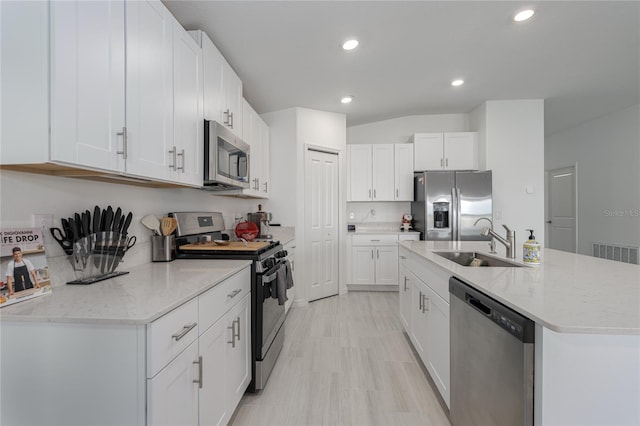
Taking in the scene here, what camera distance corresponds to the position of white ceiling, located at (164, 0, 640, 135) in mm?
2127

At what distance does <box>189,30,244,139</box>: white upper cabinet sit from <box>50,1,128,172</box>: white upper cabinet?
2.70ft

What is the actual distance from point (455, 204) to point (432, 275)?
2388 millimetres

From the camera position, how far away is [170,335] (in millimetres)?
1006

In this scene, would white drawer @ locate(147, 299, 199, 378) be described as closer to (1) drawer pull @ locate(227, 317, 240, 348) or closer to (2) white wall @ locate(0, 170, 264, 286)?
(1) drawer pull @ locate(227, 317, 240, 348)

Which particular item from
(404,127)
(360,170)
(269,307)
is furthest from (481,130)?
(269,307)

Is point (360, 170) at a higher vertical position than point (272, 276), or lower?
higher

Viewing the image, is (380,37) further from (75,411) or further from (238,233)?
(75,411)

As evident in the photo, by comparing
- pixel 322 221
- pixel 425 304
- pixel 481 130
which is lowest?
pixel 425 304

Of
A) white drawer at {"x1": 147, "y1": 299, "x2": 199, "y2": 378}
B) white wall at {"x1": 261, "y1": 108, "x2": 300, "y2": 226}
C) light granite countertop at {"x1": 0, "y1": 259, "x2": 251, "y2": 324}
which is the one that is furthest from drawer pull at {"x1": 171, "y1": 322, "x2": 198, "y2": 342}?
white wall at {"x1": 261, "y1": 108, "x2": 300, "y2": 226}

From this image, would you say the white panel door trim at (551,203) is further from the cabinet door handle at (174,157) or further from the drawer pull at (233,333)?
the cabinet door handle at (174,157)

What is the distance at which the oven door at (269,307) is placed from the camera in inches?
75.1

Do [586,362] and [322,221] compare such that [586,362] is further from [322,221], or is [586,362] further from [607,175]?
[607,175]

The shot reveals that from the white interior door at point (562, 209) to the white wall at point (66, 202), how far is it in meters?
6.58

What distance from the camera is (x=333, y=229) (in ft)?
13.6
